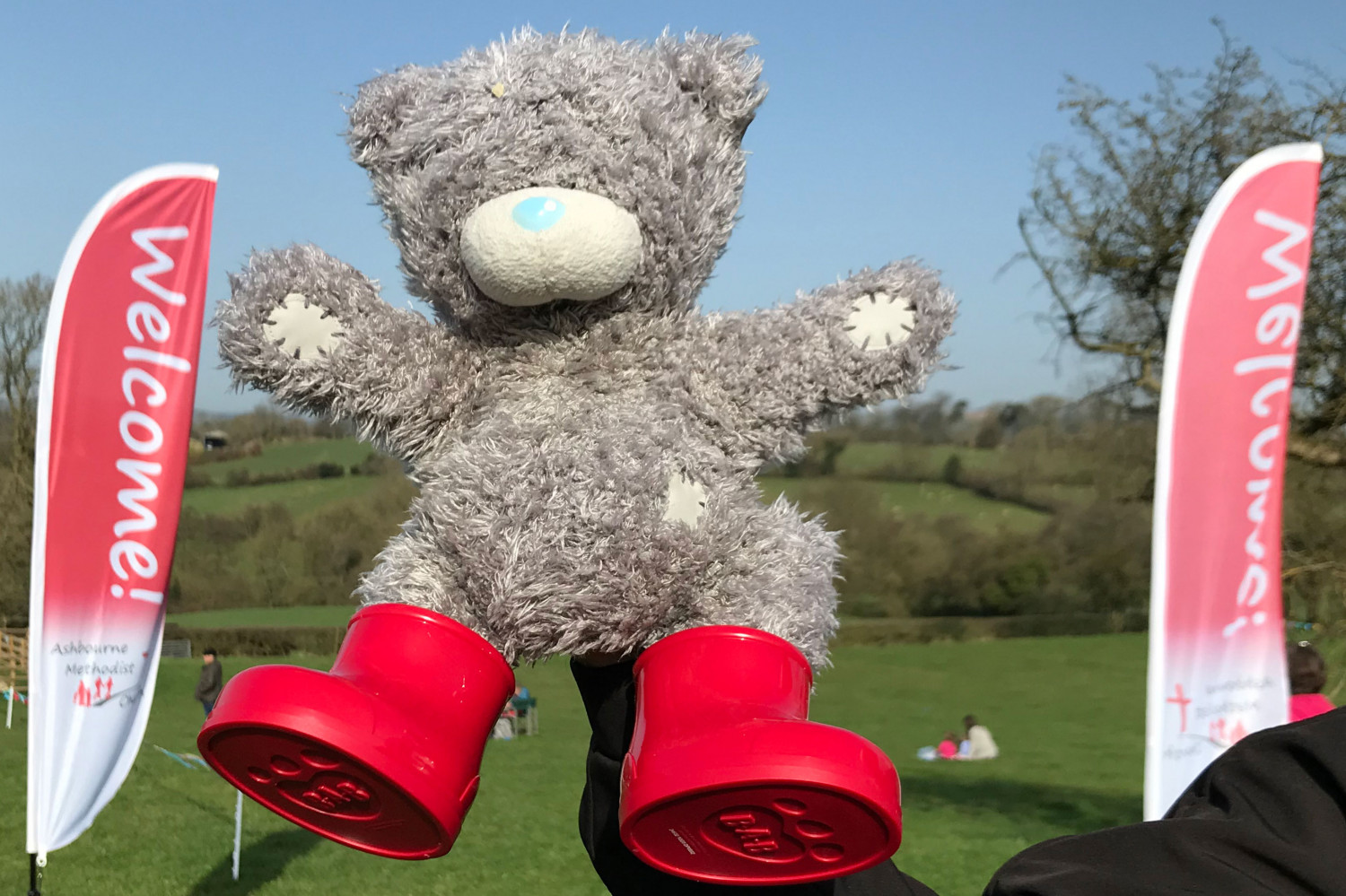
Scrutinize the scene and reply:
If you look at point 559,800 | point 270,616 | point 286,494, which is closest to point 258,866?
point 559,800

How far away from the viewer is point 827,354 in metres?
1.73

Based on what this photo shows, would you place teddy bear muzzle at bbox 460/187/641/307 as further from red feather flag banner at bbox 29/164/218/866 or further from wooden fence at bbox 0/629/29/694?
wooden fence at bbox 0/629/29/694

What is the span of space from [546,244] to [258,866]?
21.3ft

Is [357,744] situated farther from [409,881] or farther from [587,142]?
[409,881]

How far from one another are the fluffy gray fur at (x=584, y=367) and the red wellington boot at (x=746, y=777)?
129 millimetres

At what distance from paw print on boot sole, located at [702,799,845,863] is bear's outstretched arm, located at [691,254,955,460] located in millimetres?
600

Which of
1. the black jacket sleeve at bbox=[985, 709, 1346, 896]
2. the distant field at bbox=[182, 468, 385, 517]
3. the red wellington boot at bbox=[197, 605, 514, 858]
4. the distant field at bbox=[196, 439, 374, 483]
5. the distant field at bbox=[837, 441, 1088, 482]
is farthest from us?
the distant field at bbox=[837, 441, 1088, 482]

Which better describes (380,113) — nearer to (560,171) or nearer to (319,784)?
(560,171)

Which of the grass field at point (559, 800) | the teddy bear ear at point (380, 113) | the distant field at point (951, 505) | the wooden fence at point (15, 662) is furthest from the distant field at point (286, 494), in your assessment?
the teddy bear ear at point (380, 113)

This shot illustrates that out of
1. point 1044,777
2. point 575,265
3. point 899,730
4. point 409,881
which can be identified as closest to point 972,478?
point 899,730

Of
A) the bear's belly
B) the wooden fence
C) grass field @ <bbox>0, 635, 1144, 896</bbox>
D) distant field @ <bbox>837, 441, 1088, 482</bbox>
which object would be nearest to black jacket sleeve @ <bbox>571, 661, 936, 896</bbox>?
the bear's belly

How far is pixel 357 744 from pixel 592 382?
2.11 feet

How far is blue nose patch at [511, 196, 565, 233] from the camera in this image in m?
1.60

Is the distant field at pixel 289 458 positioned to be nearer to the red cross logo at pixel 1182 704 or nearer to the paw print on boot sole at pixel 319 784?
the red cross logo at pixel 1182 704
